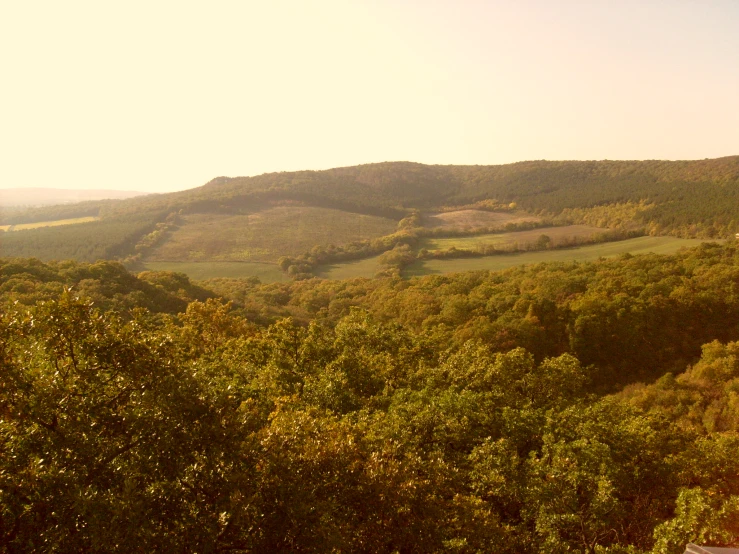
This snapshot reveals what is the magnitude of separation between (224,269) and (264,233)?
1261 inches

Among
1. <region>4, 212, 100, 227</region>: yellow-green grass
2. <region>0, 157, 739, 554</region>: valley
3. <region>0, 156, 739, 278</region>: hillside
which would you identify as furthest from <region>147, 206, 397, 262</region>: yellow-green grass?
<region>0, 157, 739, 554</region>: valley

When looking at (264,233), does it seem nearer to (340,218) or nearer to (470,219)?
(340,218)

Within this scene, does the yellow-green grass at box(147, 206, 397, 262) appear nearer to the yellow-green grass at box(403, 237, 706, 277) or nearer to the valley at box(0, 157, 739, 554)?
the yellow-green grass at box(403, 237, 706, 277)

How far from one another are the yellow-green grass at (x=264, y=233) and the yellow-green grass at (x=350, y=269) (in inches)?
548

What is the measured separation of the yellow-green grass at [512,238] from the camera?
410 ft

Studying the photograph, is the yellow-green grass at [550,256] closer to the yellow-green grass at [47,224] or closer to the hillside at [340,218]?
the hillside at [340,218]

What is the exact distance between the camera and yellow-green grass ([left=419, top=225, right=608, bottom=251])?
410 ft

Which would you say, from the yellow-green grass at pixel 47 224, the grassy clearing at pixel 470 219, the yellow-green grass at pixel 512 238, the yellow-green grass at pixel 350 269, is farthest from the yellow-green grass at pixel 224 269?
the grassy clearing at pixel 470 219

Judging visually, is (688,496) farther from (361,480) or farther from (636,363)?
(636,363)

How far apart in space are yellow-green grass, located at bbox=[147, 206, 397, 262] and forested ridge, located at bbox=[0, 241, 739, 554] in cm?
9611

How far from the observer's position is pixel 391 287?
3344 inches

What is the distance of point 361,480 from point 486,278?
70.7 metres

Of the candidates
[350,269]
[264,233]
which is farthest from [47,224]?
[350,269]

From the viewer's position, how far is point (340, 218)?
168 metres
